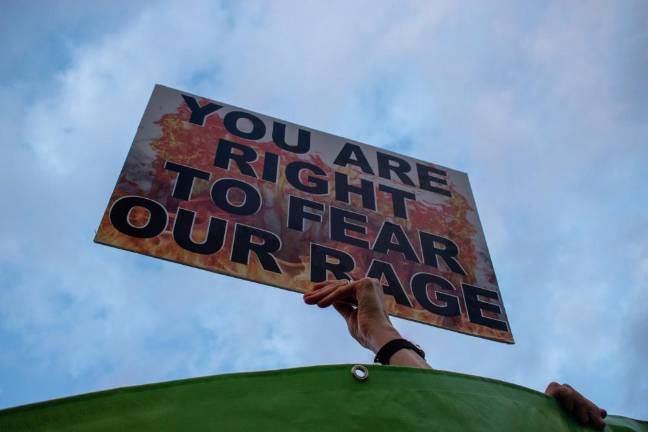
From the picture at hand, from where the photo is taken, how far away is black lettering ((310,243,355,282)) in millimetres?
3886

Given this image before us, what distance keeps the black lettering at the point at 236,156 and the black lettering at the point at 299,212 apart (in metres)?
0.41

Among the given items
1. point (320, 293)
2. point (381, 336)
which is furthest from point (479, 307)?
point (381, 336)

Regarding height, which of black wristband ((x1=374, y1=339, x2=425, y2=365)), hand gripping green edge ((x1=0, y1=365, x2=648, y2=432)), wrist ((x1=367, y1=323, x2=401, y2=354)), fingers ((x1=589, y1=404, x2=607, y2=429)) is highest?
wrist ((x1=367, y1=323, x2=401, y2=354))

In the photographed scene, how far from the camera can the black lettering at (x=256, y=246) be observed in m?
3.76

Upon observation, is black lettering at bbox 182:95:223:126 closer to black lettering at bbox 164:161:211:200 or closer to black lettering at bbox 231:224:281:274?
black lettering at bbox 164:161:211:200

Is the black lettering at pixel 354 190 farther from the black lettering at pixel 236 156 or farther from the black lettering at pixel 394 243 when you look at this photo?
the black lettering at pixel 236 156

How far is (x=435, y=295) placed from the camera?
4.12m

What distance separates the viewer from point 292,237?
4.12m

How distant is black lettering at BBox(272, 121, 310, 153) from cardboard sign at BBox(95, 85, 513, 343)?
12 millimetres

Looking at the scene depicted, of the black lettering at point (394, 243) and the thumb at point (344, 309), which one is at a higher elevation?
the black lettering at point (394, 243)

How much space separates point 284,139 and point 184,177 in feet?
3.89

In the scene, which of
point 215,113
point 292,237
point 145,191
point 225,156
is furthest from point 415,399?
point 215,113

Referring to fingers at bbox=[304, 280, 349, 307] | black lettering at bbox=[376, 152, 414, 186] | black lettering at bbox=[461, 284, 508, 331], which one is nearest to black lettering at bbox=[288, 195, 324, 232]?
black lettering at bbox=[376, 152, 414, 186]

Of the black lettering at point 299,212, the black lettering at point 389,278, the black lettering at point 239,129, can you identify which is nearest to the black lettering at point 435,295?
the black lettering at point 389,278
